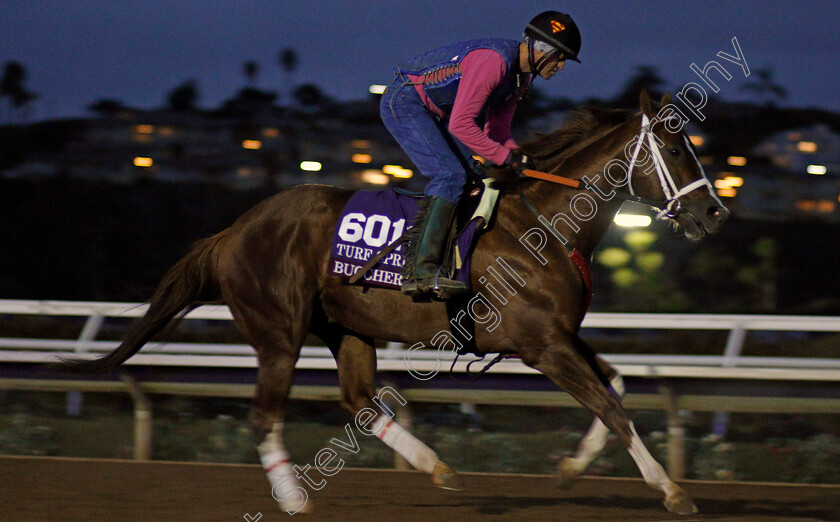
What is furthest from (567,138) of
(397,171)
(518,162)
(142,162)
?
(142,162)

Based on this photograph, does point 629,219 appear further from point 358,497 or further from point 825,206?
point 825,206

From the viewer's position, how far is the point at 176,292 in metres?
5.21

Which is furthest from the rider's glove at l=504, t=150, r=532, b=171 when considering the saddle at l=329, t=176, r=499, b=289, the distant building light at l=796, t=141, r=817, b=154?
the distant building light at l=796, t=141, r=817, b=154

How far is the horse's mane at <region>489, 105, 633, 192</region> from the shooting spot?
15.1 feet

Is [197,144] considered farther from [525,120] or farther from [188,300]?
[188,300]

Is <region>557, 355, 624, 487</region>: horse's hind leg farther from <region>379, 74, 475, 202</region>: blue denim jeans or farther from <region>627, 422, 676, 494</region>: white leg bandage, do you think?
<region>379, 74, 475, 202</region>: blue denim jeans

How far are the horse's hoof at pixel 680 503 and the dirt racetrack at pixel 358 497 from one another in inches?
10.3

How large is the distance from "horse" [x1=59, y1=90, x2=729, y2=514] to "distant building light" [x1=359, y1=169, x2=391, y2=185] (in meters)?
13.1

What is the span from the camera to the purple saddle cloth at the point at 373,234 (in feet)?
15.2

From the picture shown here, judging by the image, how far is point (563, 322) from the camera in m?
4.33

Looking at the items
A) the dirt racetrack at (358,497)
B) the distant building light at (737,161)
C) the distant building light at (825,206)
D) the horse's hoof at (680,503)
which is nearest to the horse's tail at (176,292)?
the dirt racetrack at (358,497)

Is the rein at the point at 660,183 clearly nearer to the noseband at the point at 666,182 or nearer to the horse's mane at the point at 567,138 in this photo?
the noseband at the point at 666,182

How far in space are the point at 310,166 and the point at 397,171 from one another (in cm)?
521

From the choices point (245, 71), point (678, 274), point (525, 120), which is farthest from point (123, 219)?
point (245, 71)
